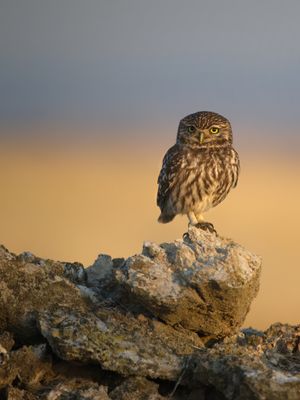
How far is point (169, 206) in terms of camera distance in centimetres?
955

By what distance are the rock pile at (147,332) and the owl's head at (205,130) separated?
123 inches

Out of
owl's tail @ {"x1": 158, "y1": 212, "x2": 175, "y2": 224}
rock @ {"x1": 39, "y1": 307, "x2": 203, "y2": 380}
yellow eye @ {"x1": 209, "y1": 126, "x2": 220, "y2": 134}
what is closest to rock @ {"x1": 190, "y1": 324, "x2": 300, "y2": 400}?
rock @ {"x1": 39, "y1": 307, "x2": 203, "y2": 380}

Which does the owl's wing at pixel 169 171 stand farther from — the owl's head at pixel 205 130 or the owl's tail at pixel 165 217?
the owl's tail at pixel 165 217

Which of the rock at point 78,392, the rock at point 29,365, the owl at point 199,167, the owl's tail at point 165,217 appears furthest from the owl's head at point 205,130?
the rock at point 78,392

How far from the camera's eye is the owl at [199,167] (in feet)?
30.3

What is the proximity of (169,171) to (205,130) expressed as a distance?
0.50m

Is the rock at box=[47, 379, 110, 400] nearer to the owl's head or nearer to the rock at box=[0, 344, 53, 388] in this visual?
the rock at box=[0, 344, 53, 388]

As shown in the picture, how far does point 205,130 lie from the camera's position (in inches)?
365

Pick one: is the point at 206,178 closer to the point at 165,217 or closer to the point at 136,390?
the point at 165,217

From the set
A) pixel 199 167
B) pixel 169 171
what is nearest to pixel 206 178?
pixel 199 167

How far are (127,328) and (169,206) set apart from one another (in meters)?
4.12

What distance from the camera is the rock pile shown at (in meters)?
5.02

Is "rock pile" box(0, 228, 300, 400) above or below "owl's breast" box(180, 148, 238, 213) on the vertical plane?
below

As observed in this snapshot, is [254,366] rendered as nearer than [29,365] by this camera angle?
Yes
